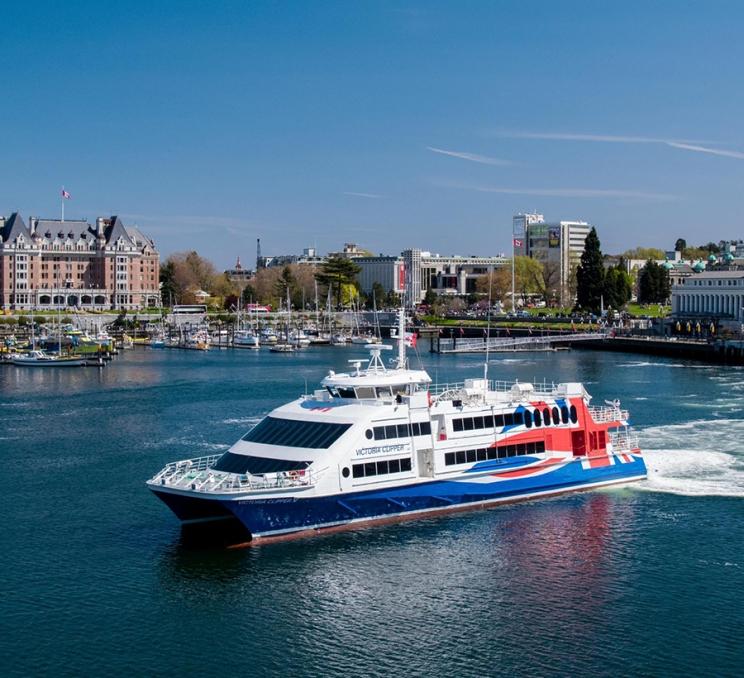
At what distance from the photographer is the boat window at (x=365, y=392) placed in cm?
3969

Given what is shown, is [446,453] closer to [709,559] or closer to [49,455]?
[709,559]

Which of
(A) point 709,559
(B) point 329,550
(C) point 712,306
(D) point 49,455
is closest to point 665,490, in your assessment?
(A) point 709,559

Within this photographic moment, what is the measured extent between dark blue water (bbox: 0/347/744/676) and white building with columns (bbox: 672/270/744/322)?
359ft

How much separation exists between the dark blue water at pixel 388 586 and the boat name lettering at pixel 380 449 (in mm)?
2655

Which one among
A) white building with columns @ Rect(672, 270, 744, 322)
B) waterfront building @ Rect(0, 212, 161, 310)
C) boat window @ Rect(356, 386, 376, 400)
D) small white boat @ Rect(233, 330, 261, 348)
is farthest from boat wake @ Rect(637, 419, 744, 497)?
waterfront building @ Rect(0, 212, 161, 310)

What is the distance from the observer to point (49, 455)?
53.5m

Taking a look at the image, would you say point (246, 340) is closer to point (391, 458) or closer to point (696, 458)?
point (696, 458)

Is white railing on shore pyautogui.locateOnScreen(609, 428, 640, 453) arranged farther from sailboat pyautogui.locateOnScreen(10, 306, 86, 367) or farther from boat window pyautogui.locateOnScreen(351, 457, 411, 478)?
sailboat pyautogui.locateOnScreen(10, 306, 86, 367)

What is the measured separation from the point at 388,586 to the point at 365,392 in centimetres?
909

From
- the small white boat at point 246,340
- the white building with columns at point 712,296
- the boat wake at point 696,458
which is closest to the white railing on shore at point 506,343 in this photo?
the white building with columns at point 712,296

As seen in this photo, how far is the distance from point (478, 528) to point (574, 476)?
274 inches

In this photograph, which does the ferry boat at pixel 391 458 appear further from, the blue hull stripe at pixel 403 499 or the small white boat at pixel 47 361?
the small white boat at pixel 47 361

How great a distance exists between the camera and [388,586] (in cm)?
3256

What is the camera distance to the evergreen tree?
6964 inches
